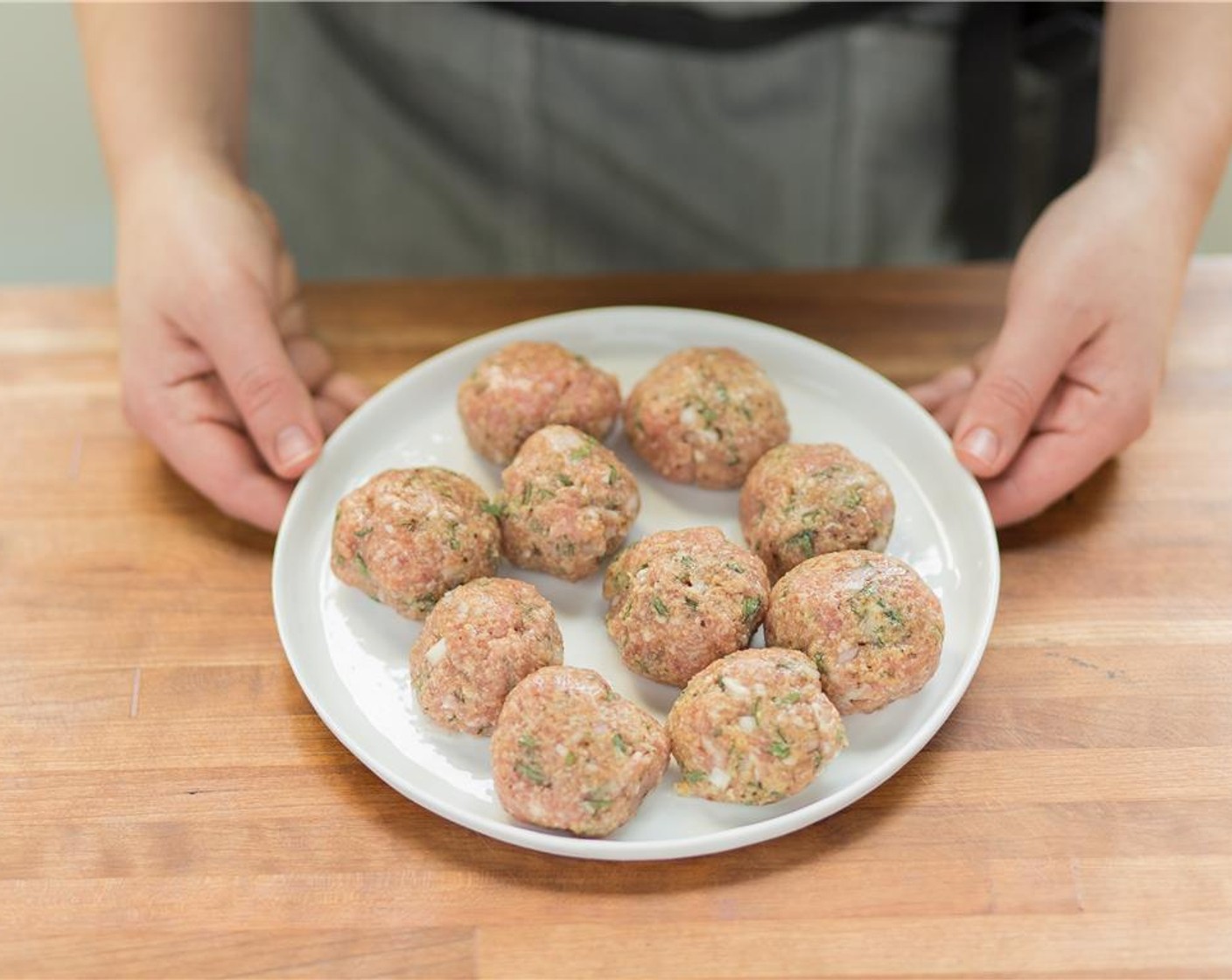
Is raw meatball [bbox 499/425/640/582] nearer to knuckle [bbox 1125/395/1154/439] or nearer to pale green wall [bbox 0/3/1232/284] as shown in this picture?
knuckle [bbox 1125/395/1154/439]

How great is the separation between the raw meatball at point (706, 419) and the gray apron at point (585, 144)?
969 mm

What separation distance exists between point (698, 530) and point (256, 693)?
714mm

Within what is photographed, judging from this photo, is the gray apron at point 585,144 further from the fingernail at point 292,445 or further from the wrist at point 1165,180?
the fingernail at point 292,445

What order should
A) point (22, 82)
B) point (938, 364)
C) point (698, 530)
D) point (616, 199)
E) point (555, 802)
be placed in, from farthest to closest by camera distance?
point (22, 82) → point (616, 199) → point (938, 364) → point (698, 530) → point (555, 802)

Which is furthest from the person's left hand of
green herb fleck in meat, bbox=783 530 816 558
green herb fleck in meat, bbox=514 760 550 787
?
green herb fleck in meat, bbox=514 760 550 787

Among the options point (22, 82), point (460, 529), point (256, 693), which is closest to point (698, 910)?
point (460, 529)

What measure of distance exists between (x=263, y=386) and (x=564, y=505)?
58 cm

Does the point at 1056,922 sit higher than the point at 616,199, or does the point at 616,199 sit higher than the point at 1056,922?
the point at 616,199

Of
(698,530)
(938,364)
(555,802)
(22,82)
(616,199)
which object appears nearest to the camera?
(555,802)

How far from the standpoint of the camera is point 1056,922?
164 centimetres

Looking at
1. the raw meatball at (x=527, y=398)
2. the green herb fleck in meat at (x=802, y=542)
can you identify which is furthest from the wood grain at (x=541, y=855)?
the raw meatball at (x=527, y=398)

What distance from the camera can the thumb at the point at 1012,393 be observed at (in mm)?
2037

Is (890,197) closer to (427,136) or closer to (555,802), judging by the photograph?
(427,136)

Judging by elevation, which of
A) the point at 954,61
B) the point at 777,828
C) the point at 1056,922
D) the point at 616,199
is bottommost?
the point at 1056,922
